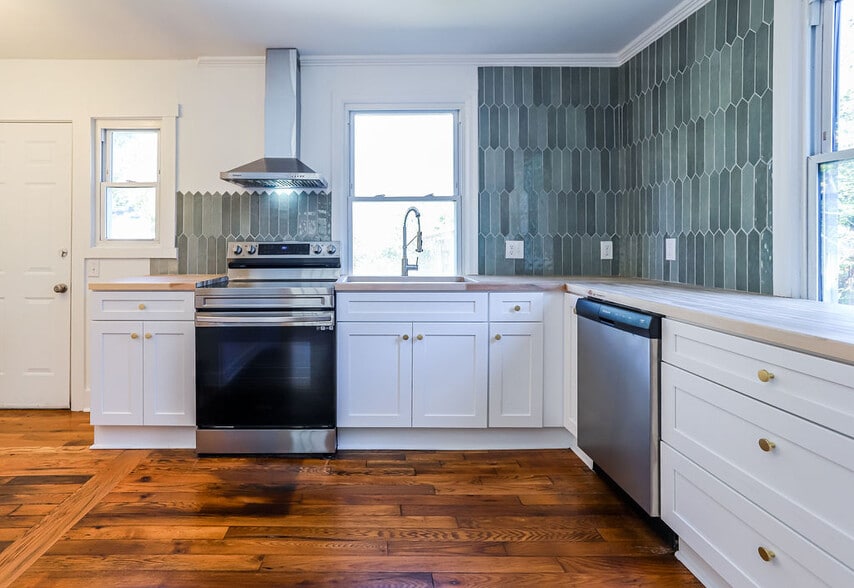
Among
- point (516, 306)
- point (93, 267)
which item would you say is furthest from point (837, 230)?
point (93, 267)

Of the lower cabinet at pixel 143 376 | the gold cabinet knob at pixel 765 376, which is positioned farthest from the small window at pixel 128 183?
the gold cabinet knob at pixel 765 376

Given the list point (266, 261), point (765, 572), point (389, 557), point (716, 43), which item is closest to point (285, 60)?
point (266, 261)

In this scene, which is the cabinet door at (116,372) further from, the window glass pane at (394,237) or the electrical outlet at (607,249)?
the electrical outlet at (607,249)

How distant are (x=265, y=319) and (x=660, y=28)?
2.58 meters

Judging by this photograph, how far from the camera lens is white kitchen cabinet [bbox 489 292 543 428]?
2.85m

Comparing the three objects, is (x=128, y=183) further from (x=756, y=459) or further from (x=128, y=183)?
(x=756, y=459)

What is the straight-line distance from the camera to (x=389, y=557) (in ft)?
6.17

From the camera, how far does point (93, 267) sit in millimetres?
3600

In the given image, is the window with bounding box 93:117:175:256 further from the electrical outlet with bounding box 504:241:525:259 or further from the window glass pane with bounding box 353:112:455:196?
the electrical outlet with bounding box 504:241:525:259

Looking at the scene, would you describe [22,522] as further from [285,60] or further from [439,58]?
[439,58]

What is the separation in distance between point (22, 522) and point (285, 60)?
105 inches

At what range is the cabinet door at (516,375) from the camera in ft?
9.38

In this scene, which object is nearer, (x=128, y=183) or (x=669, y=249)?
(x=669, y=249)

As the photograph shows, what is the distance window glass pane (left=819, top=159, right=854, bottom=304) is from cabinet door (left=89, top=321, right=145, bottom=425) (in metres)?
3.03
